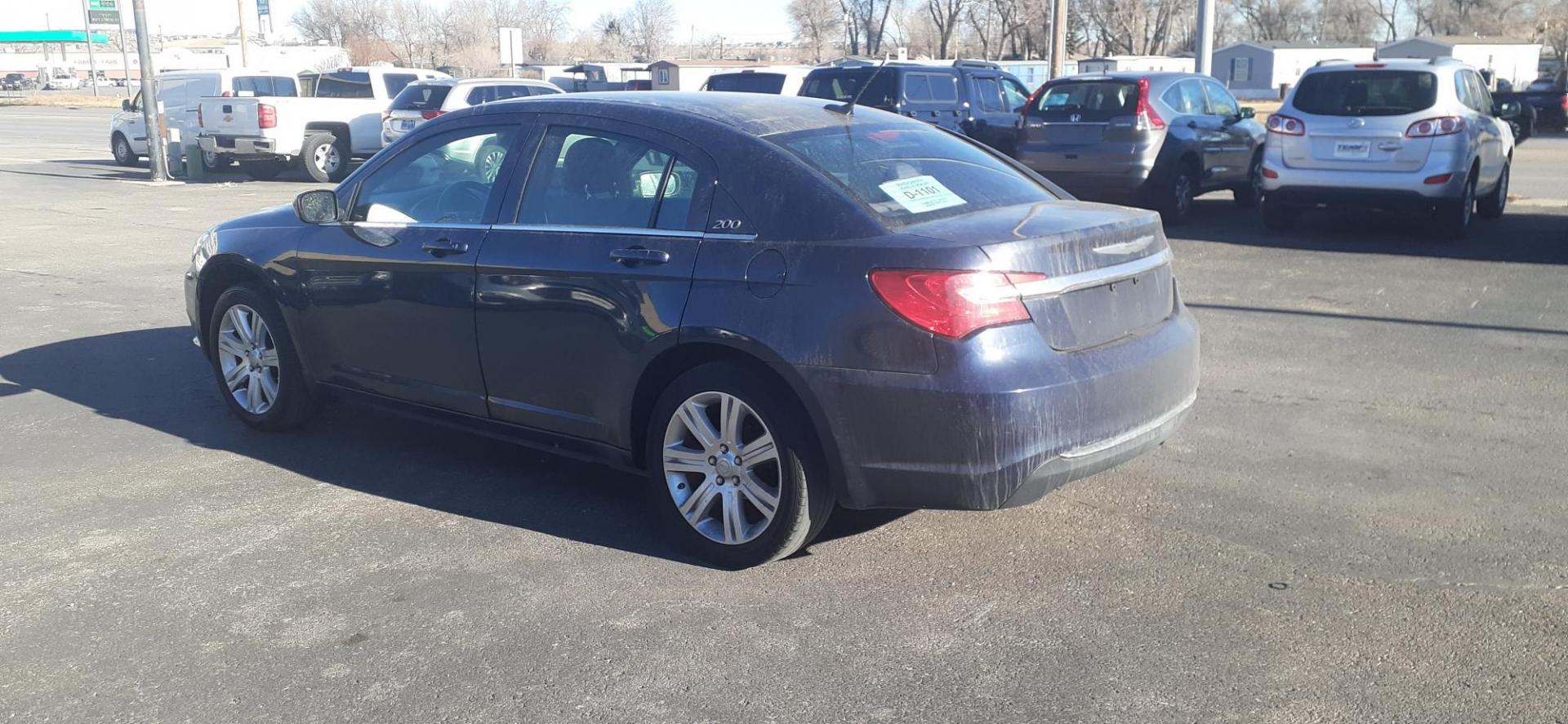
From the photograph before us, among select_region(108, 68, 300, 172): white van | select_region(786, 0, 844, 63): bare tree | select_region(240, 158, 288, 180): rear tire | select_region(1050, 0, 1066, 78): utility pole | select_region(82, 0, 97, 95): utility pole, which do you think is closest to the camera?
select_region(108, 68, 300, 172): white van

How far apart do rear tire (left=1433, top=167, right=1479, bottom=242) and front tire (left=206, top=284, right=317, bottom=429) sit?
9827mm

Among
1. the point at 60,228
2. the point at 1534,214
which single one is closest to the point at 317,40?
the point at 60,228

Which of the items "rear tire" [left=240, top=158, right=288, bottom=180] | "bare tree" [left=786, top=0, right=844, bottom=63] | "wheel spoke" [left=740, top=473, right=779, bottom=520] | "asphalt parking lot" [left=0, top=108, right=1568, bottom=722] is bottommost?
"asphalt parking lot" [left=0, top=108, right=1568, bottom=722]

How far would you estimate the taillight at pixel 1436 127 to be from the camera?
38.6 feet

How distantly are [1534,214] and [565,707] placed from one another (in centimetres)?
1376

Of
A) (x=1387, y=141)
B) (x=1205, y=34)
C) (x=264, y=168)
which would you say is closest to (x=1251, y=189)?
(x=1387, y=141)

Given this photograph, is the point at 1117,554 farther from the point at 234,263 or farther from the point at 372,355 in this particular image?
the point at 234,263

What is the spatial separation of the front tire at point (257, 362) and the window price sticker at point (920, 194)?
296 centimetres

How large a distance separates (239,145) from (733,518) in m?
19.5

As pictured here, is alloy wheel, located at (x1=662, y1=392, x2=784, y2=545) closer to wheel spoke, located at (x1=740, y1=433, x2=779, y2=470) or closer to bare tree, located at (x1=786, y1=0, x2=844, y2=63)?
wheel spoke, located at (x1=740, y1=433, x2=779, y2=470)

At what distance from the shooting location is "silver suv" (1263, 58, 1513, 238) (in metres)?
11.8

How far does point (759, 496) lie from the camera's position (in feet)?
14.8

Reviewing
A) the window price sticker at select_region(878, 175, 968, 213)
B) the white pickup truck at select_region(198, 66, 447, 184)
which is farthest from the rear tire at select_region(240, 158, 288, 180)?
the window price sticker at select_region(878, 175, 968, 213)

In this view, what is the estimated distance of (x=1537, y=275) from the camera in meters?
10.3
